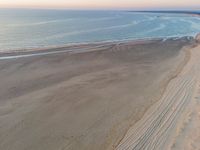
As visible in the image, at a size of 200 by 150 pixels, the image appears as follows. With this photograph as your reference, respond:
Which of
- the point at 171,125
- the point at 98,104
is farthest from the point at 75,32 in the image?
the point at 171,125

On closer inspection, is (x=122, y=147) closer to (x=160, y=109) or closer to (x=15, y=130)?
(x=160, y=109)

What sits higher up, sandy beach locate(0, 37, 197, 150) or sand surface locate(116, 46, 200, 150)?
sand surface locate(116, 46, 200, 150)

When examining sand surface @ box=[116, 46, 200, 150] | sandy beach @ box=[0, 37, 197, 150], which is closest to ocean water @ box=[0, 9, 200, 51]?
sandy beach @ box=[0, 37, 197, 150]

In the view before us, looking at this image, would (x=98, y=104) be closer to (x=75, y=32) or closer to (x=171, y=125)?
(x=171, y=125)

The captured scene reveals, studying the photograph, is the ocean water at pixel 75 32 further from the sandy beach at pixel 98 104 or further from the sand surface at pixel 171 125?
the sand surface at pixel 171 125

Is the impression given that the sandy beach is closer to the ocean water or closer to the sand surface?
the sand surface

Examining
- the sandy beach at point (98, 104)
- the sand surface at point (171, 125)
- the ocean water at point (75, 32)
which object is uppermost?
the sand surface at point (171, 125)

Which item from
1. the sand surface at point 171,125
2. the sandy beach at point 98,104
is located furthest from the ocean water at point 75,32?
the sand surface at point 171,125

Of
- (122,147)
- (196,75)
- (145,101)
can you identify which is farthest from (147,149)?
(196,75)
